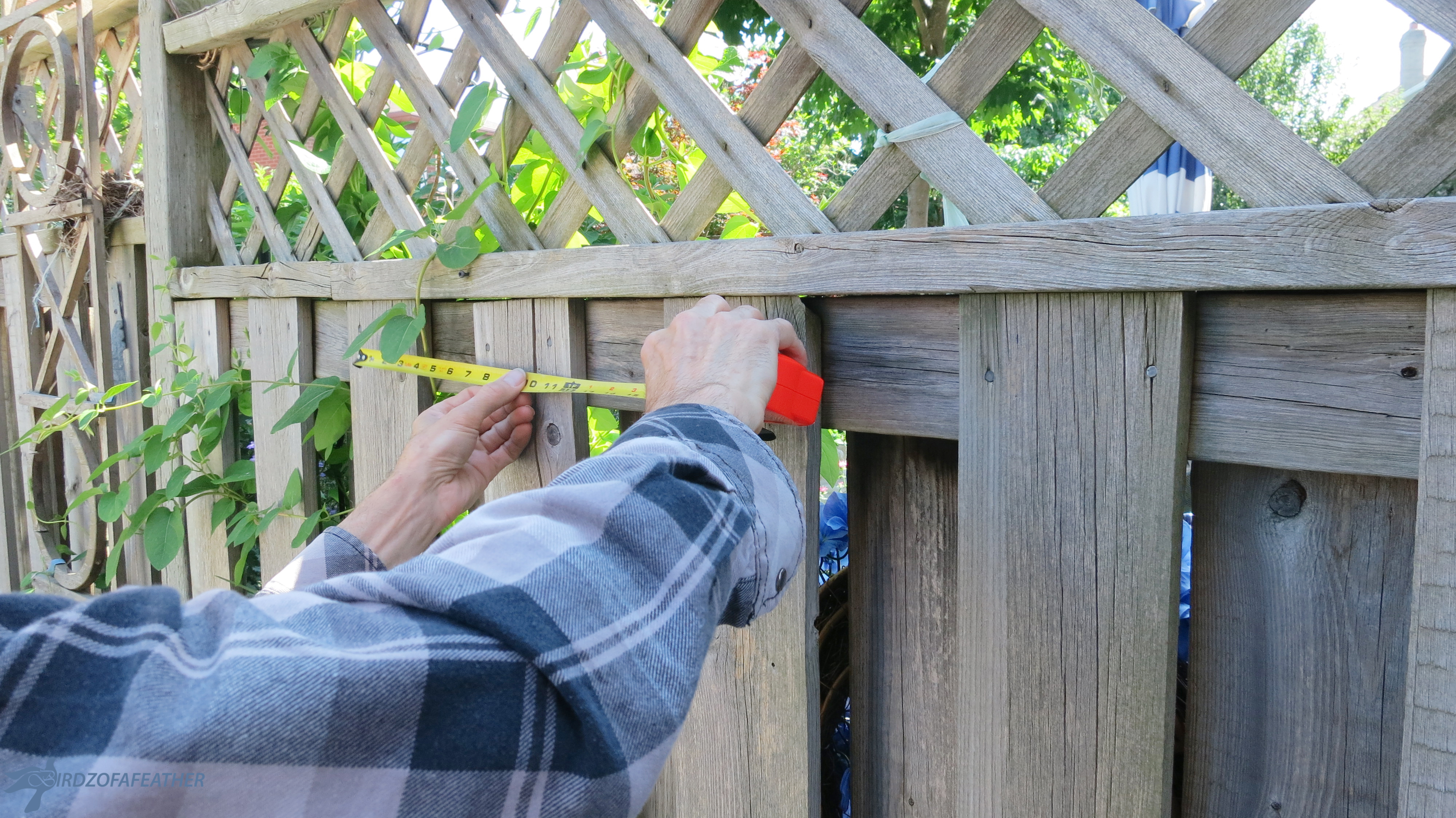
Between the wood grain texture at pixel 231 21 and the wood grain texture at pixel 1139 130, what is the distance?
1.50m

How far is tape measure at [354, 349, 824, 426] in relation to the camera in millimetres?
1074

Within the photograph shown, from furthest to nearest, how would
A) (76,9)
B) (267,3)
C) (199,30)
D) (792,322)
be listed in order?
(76,9), (199,30), (267,3), (792,322)

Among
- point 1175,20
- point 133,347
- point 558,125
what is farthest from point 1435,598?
point 133,347

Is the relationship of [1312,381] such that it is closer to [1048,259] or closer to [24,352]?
[1048,259]

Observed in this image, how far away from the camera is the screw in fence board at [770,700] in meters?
1.21

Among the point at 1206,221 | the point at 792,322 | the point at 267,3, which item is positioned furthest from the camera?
the point at 267,3

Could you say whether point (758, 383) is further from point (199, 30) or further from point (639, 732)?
point (199, 30)

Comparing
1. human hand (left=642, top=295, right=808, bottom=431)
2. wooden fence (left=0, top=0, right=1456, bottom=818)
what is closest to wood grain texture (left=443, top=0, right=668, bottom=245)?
wooden fence (left=0, top=0, right=1456, bottom=818)

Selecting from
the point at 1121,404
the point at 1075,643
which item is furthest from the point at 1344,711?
the point at 1121,404

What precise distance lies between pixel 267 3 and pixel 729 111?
4.10 ft

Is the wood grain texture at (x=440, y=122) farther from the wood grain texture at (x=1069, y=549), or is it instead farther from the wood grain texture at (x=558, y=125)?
the wood grain texture at (x=1069, y=549)

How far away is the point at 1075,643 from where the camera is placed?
3.23 ft

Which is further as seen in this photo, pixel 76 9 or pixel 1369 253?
pixel 76 9

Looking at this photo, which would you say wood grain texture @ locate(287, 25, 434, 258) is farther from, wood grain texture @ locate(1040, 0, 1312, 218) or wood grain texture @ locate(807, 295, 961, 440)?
wood grain texture @ locate(1040, 0, 1312, 218)
